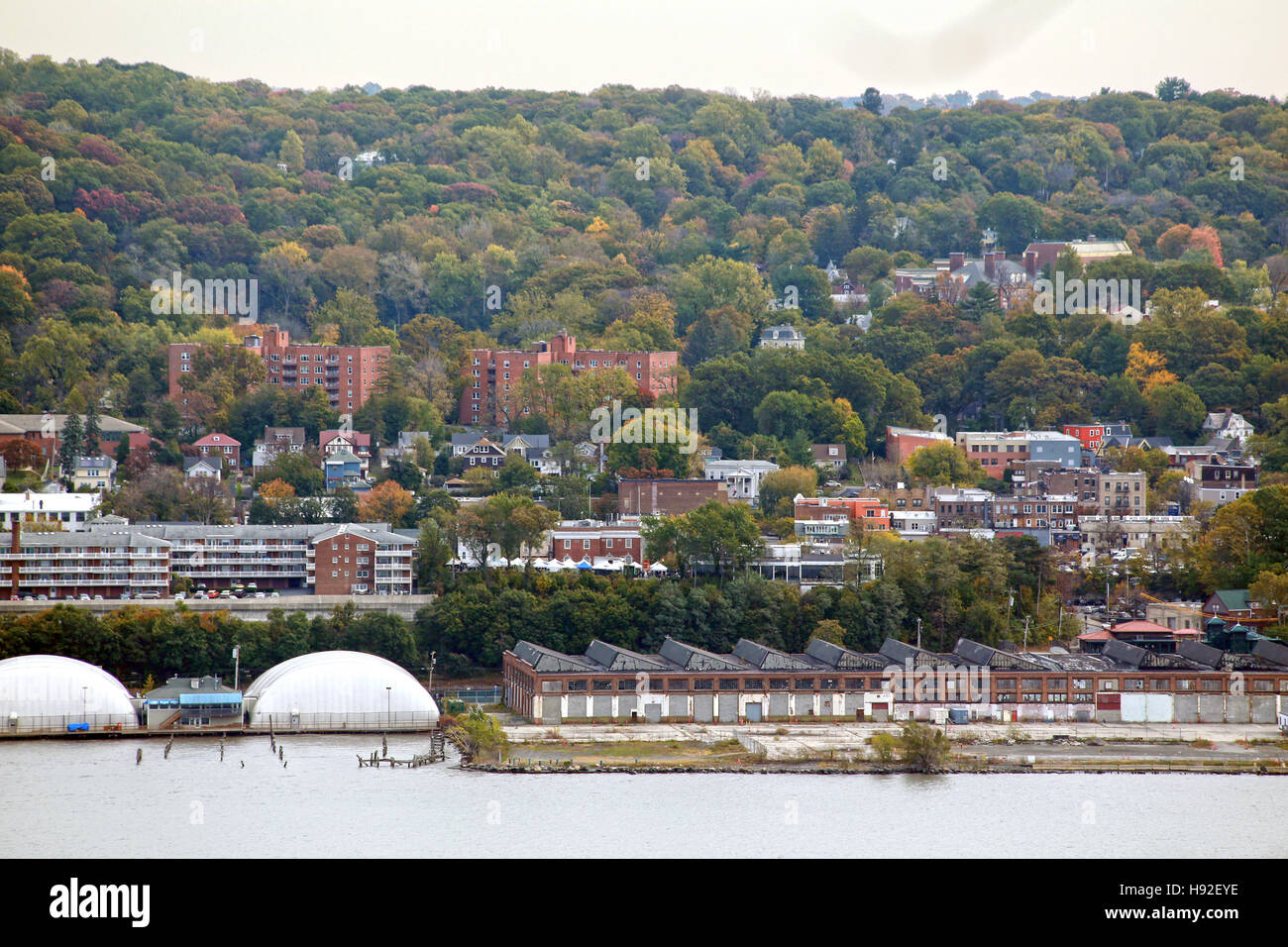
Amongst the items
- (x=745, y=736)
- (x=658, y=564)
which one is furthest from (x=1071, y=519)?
(x=745, y=736)

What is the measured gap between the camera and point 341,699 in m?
32.2

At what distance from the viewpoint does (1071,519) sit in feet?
161

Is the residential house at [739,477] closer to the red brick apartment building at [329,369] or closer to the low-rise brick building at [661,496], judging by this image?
the low-rise brick building at [661,496]

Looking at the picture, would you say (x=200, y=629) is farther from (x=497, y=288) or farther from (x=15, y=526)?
(x=497, y=288)

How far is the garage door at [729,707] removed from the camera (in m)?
33.1

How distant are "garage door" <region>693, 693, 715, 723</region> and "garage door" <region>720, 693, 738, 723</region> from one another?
21 cm

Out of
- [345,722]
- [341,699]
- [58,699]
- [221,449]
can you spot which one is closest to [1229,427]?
[221,449]

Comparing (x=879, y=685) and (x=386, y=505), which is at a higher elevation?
(x=386, y=505)

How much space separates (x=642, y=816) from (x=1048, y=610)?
16.6 meters

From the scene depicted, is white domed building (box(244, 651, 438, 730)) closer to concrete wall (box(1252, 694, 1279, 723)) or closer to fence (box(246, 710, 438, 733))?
fence (box(246, 710, 438, 733))

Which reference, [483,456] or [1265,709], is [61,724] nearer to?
[1265,709]

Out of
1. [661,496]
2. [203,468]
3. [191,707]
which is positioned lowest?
[191,707]

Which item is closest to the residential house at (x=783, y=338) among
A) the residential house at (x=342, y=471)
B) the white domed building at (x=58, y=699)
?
the residential house at (x=342, y=471)

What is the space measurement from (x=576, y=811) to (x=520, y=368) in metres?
33.2
